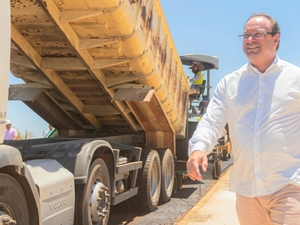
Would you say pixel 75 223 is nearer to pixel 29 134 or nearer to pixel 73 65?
pixel 73 65

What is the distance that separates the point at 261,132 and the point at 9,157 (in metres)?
1.74

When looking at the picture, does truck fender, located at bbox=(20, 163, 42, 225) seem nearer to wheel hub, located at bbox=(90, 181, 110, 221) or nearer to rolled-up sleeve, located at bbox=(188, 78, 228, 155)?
rolled-up sleeve, located at bbox=(188, 78, 228, 155)

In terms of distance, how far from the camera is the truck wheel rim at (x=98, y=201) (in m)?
5.17

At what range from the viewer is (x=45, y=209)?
3.88 meters

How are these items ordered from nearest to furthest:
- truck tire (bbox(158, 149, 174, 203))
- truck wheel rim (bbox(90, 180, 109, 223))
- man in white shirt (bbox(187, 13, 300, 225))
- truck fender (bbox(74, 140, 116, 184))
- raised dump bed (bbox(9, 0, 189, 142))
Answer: man in white shirt (bbox(187, 13, 300, 225)) → truck fender (bbox(74, 140, 116, 184)) → truck wheel rim (bbox(90, 180, 109, 223)) → raised dump bed (bbox(9, 0, 189, 142)) → truck tire (bbox(158, 149, 174, 203))

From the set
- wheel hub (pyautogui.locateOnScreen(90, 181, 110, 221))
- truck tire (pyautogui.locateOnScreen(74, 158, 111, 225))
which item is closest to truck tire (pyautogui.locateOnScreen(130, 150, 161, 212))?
truck tire (pyautogui.locateOnScreen(74, 158, 111, 225))

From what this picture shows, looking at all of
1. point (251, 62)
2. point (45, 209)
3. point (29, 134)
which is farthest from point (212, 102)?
point (29, 134)

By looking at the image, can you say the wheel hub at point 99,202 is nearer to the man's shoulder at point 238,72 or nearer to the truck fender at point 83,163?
the truck fender at point 83,163

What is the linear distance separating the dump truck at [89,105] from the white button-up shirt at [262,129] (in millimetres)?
1551

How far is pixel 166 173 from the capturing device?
9000 millimetres

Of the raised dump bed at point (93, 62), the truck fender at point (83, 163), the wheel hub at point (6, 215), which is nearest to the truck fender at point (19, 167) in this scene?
the wheel hub at point (6, 215)

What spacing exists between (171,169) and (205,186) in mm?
1940

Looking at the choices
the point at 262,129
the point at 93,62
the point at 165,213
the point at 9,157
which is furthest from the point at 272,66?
the point at 165,213

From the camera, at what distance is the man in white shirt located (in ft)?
8.67
